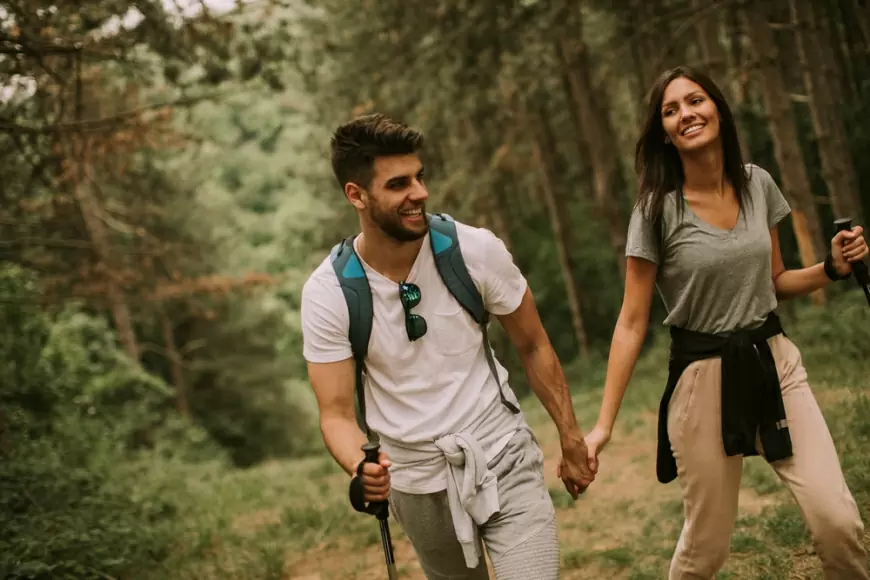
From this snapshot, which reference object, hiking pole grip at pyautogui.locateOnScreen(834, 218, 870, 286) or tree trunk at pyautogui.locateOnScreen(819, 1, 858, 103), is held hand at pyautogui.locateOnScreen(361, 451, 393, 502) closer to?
hiking pole grip at pyautogui.locateOnScreen(834, 218, 870, 286)

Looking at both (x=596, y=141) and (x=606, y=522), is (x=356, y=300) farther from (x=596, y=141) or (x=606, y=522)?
(x=596, y=141)

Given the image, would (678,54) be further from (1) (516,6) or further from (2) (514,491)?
(2) (514,491)

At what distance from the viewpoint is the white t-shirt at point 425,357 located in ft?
12.2

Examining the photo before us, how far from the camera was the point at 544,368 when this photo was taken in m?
3.99

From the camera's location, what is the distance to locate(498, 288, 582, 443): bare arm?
13.0ft

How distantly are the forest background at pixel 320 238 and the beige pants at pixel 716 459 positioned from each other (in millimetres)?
1539

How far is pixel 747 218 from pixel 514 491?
4.68 feet

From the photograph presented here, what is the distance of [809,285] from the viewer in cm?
392

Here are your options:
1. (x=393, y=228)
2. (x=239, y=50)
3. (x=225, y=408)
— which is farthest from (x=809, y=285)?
(x=225, y=408)

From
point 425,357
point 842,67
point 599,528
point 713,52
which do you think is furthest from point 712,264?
point 842,67

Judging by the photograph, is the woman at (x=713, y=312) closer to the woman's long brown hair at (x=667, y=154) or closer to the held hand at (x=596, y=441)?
the woman's long brown hair at (x=667, y=154)

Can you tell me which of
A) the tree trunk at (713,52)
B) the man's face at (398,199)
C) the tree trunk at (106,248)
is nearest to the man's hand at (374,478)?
the man's face at (398,199)

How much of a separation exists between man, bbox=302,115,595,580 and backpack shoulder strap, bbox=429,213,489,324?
3 cm

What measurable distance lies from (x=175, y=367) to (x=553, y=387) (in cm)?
2348
